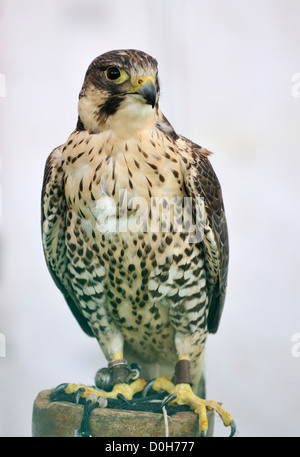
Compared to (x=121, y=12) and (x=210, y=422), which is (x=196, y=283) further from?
(x=121, y=12)

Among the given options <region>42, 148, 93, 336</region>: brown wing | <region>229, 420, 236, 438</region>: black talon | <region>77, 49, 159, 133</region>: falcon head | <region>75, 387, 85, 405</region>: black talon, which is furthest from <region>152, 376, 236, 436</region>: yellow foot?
<region>77, 49, 159, 133</region>: falcon head

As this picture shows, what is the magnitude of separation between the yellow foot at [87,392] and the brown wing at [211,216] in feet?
1.02

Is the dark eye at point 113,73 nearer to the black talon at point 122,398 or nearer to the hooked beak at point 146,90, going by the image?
the hooked beak at point 146,90

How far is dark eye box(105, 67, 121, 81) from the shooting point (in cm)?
118

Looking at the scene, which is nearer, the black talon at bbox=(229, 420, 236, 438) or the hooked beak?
the hooked beak

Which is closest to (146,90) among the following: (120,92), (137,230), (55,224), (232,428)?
(120,92)

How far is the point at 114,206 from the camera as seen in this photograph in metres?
1.29

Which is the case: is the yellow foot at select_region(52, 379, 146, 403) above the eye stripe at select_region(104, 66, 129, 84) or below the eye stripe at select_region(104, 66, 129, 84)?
below

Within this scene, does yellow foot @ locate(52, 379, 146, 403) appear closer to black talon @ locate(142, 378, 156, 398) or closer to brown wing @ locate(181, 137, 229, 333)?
black talon @ locate(142, 378, 156, 398)

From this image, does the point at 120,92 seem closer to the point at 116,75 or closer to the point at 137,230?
the point at 116,75

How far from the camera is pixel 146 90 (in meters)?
1.15

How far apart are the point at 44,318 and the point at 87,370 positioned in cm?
18

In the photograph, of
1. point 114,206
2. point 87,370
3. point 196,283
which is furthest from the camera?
point 87,370
